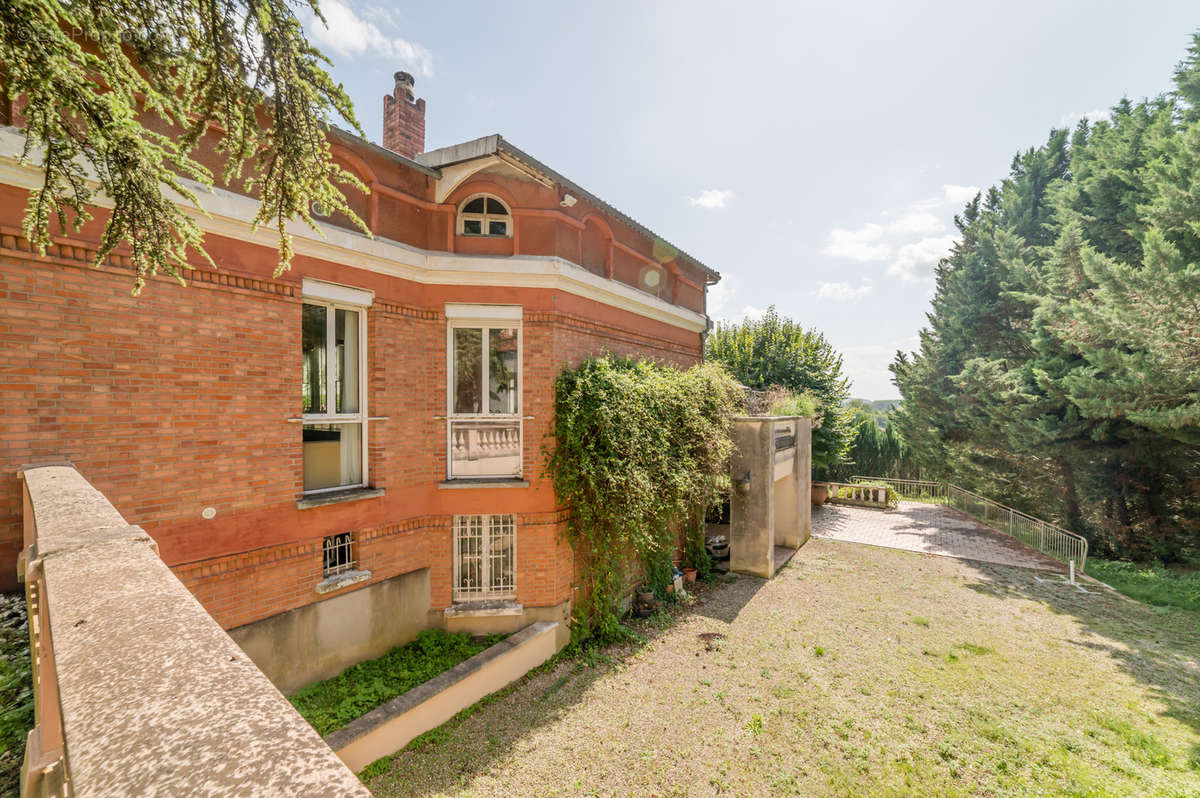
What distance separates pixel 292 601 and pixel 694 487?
256 inches

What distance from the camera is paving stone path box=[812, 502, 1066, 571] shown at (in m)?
13.5

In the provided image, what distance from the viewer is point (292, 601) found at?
5.89 m

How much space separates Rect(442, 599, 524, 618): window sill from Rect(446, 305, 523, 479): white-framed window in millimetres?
2015

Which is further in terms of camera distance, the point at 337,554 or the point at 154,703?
the point at 337,554

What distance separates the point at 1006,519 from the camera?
16.0 m

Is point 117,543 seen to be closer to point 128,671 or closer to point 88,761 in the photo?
point 128,671

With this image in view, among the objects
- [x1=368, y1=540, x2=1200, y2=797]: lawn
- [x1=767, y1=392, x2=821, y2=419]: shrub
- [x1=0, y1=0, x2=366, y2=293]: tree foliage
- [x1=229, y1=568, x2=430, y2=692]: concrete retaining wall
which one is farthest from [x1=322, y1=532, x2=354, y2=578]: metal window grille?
[x1=767, y1=392, x2=821, y2=419]: shrub

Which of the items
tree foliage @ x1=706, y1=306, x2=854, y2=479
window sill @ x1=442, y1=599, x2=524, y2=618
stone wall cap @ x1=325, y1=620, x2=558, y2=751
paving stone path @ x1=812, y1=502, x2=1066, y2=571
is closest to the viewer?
stone wall cap @ x1=325, y1=620, x2=558, y2=751

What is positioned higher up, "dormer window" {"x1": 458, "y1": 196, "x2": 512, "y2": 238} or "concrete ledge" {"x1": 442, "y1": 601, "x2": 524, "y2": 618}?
"dormer window" {"x1": 458, "y1": 196, "x2": 512, "y2": 238}

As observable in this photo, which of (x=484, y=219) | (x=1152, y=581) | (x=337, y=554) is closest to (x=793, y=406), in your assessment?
(x=1152, y=581)

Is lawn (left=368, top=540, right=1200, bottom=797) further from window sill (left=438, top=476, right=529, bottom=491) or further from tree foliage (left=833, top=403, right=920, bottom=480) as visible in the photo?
tree foliage (left=833, top=403, right=920, bottom=480)

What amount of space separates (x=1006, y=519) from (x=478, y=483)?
18.2 metres

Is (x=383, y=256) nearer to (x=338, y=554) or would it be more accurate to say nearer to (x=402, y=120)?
(x=402, y=120)

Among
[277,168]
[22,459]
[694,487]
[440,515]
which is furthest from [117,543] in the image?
[694,487]
